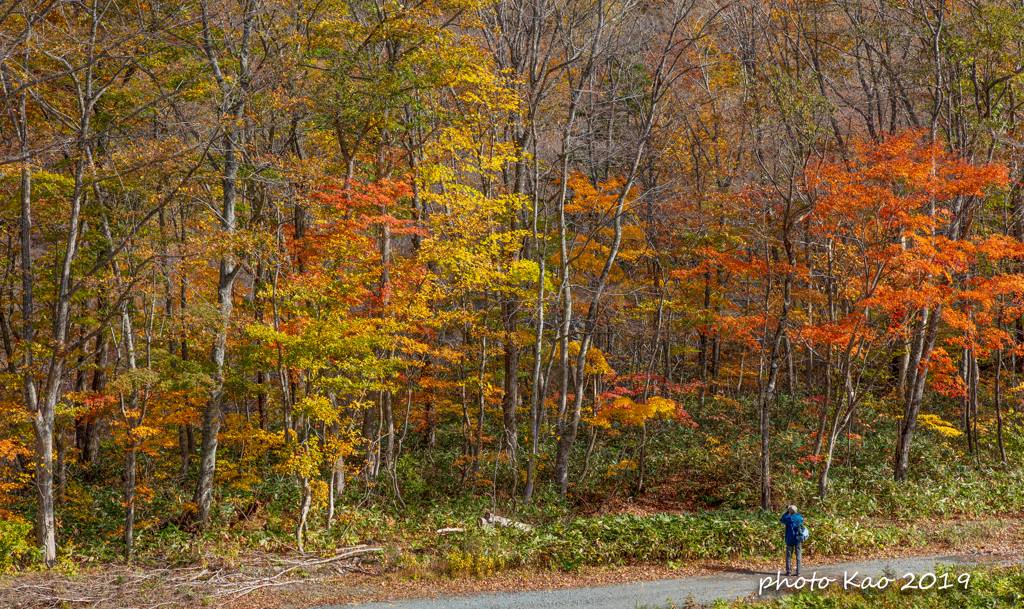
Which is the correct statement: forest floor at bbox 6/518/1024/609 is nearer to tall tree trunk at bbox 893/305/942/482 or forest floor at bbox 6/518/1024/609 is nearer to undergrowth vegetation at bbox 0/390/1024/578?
undergrowth vegetation at bbox 0/390/1024/578

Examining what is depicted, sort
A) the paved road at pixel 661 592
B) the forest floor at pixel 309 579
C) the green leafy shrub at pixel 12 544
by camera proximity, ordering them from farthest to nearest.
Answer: the green leafy shrub at pixel 12 544
the paved road at pixel 661 592
the forest floor at pixel 309 579

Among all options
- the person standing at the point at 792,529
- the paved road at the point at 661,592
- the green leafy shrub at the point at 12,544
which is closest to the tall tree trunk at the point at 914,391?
the paved road at the point at 661,592

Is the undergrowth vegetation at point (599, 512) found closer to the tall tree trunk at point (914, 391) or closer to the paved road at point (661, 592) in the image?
the tall tree trunk at point (914, 391)

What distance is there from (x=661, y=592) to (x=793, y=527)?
2.28m

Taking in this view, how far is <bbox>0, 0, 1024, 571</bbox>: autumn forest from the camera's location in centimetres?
1219

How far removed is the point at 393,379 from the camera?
17438 millimetres

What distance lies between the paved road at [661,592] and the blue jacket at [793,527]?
0.71 meters

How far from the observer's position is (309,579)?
10.6m

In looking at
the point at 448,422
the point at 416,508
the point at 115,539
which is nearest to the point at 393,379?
the point at 416,508

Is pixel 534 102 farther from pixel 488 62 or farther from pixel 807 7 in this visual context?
pixel 807 7

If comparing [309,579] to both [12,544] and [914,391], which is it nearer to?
[12,544]

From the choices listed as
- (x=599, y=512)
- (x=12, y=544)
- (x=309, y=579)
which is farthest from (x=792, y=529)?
(x=12, y=544)

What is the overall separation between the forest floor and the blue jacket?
0.93 m

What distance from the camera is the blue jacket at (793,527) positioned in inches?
394
